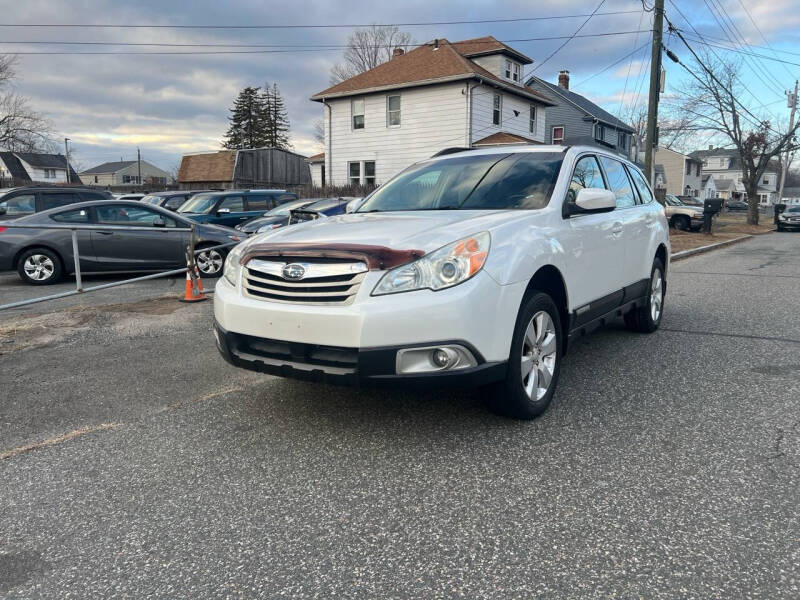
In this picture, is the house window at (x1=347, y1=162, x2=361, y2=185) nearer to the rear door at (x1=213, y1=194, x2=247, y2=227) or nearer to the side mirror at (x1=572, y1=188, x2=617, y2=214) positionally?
the rear door at (x1=213, y1=194, x2=247, y2=227)

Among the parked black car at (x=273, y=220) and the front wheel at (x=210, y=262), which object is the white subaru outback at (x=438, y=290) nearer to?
the front wheel at (x=210, y=262)

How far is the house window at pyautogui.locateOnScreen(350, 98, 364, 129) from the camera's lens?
28.0 m

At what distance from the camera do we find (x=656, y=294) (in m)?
6.46

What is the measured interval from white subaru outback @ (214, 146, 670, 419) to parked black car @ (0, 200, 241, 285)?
6.76 metres

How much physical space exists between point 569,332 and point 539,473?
1.36 metres

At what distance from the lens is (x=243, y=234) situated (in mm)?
10812

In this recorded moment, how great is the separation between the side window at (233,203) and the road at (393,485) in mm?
10055

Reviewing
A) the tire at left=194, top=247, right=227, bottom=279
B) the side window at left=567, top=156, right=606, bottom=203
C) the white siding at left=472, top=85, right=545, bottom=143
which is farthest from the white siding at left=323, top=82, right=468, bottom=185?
the side window at left=567, top=156, right=606, bottom=203

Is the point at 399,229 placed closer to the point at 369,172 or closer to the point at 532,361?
the point at 532,361

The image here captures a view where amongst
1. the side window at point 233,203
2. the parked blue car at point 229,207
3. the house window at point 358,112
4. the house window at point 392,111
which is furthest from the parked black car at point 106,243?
the house window at point 358,112

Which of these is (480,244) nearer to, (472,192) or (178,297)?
(472,192)

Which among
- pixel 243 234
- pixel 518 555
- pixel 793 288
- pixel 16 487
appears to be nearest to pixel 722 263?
pixel 793 288

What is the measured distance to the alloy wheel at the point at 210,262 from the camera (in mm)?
10430

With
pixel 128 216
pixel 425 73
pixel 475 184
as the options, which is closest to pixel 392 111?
pixel 425 73
